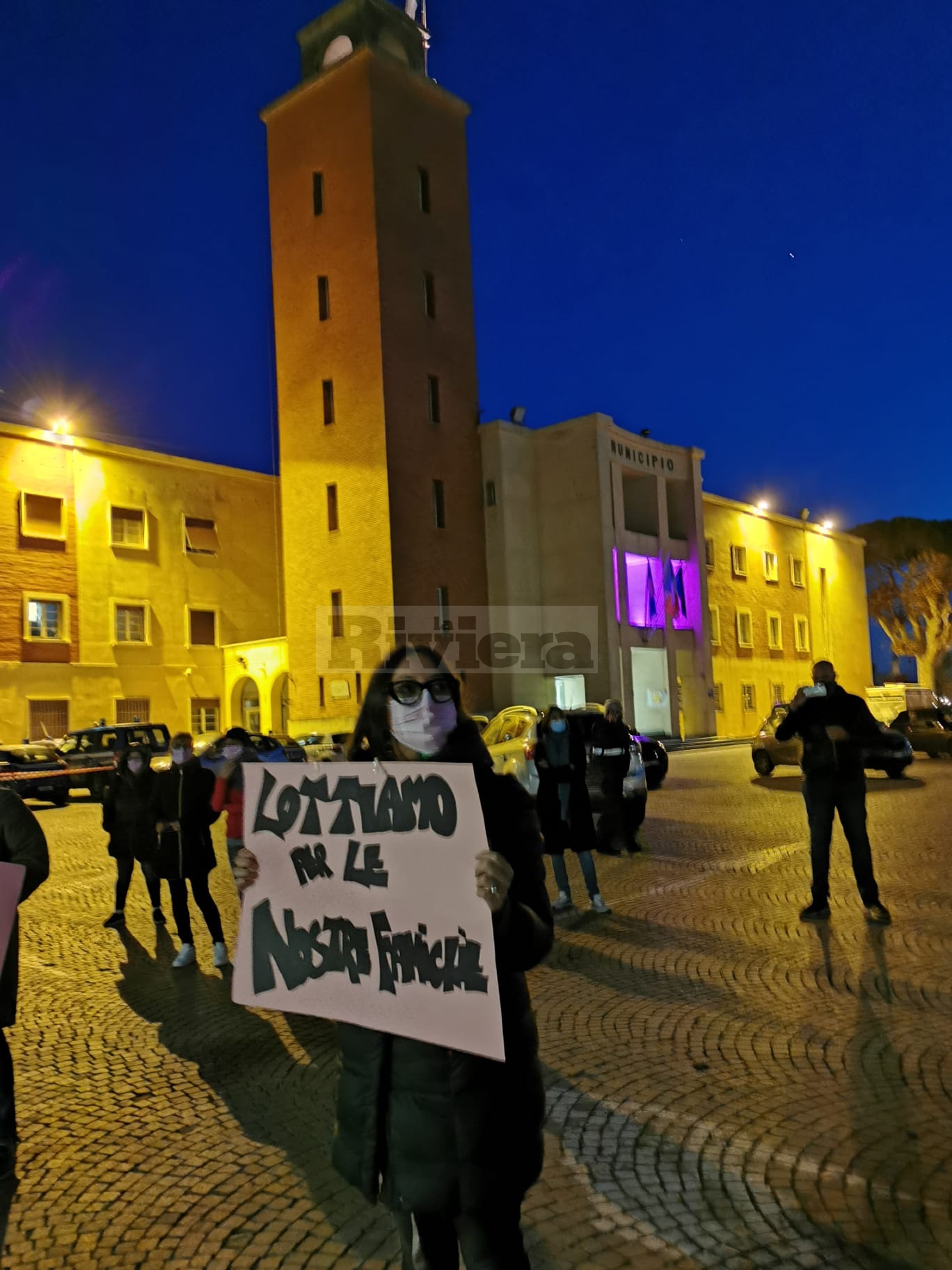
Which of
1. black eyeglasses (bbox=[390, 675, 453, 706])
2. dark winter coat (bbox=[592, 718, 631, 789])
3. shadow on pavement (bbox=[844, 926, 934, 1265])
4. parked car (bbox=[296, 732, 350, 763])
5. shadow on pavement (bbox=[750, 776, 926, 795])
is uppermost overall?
black eyeglasses (bbox=[390, 675, 453, 706])

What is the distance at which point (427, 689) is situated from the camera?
2.64 meters

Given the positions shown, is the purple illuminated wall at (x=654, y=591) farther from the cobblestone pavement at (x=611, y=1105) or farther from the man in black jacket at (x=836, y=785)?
the cobblestone pavement at (x=611, y=1105)

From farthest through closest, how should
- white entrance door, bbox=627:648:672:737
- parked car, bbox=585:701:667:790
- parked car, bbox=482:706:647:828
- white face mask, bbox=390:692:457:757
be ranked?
1. white entrance door, bbox=627:648:672:737
2. parked car, bbox=585:701:667:790
3. parked car, bbox=482:706:647:828
4. white face mask, bbox=390:692:457:757

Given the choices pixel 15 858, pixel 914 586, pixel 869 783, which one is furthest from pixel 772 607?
pixel 15 858

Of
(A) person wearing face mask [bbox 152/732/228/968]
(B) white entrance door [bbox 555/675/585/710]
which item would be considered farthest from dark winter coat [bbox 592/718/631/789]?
(B) white entrance door [bbox 555/675/585/710]

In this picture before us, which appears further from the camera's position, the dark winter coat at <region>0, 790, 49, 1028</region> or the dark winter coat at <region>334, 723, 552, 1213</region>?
the dark winter coat at <region>0, 790, 49, 1028</region>

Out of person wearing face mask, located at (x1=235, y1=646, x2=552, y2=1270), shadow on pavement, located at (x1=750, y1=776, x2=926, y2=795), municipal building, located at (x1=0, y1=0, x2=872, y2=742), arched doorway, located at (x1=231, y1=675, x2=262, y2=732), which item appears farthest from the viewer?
arched doorway, located at (x1=231, y1=675, x2=262, y2=732)

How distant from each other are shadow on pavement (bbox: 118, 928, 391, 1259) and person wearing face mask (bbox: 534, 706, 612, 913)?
2.89 metres

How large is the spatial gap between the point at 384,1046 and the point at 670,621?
131 ft

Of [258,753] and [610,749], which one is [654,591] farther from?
[258,753]

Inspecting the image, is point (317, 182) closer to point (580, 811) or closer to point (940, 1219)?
point (580, 811)

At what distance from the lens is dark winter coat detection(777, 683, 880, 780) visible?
7.29 metres

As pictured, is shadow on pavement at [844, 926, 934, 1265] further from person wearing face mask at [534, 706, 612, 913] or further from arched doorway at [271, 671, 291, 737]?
arched doorway at [271, 671, 291, 737]

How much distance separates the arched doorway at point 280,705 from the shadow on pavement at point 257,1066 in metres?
31.2
